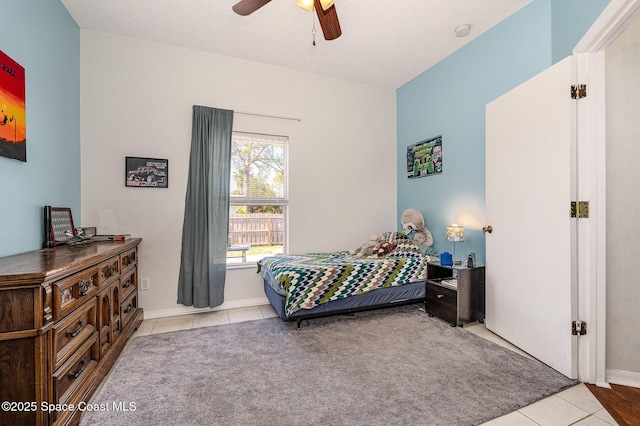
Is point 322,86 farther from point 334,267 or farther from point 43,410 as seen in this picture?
point 43,410

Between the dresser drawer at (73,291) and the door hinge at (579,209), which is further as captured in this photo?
the door hinge at (579,209)

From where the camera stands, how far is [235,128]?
3473 millimetres

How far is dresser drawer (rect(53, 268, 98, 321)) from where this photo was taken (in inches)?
52.3

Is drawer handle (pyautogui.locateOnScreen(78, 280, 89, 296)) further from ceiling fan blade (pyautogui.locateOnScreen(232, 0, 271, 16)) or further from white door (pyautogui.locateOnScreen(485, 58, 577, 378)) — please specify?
white door (pyautogui.locateOnScreen(485, 58, 577, 378))

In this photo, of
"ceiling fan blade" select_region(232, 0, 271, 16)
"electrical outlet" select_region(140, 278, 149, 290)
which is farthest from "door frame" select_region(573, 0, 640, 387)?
"electrical outlet" select_region(140, 278, 149, 290)

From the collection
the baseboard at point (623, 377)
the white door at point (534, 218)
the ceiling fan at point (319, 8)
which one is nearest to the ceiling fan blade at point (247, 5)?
the ceiling fan at point (319, 8)

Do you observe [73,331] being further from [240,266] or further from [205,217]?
[240,266]

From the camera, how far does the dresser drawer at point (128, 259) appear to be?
7.91ft

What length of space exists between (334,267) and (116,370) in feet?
6.14

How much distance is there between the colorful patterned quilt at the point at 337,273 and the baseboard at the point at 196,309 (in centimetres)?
51

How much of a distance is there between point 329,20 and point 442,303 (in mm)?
2702

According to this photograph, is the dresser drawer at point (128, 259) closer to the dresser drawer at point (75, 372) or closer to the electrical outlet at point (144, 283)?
the electrical outlet at point (144, 283)

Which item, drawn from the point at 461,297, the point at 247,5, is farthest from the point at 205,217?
the point at 461,297

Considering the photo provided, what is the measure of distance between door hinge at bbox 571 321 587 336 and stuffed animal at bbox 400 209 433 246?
178 centimetres
